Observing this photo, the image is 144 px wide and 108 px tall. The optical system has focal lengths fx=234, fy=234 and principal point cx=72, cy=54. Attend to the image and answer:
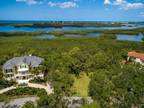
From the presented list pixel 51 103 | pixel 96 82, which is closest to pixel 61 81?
pixel 96 82

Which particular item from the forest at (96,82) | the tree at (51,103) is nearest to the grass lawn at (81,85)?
the forest at (96,82)

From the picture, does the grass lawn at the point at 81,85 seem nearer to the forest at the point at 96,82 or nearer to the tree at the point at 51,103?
the forest at the point at 96,82

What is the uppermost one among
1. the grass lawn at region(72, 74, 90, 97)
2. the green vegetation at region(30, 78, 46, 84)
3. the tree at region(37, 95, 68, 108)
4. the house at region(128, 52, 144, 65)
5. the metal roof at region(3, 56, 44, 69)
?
the metal roof at region(3, 56, 44, 69)

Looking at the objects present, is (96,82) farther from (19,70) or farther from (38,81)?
(19,70)

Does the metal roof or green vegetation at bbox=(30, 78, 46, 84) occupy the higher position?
the metal roof

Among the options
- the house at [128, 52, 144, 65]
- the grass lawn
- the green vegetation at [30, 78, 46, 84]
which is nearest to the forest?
the grass lawn

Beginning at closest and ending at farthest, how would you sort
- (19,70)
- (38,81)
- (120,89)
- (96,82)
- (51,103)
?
1. (51,103)
2. (120,89)
3. (96,82)
4. (38,81)
5. (19,70)

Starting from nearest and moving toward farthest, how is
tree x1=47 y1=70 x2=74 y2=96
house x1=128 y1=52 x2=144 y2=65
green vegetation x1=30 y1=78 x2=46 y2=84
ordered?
tree x1=47 y1=70 x2=74 y2=96
green vegetation x1=30 y1=78 x2=46 y2=84
house x1=128 y1=52 x2=144 y2=65

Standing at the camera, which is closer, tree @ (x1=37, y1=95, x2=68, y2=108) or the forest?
tree @ (x1=37, y1=95, x2=68, y2=108)

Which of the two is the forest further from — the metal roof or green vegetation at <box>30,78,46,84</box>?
the metal roof
